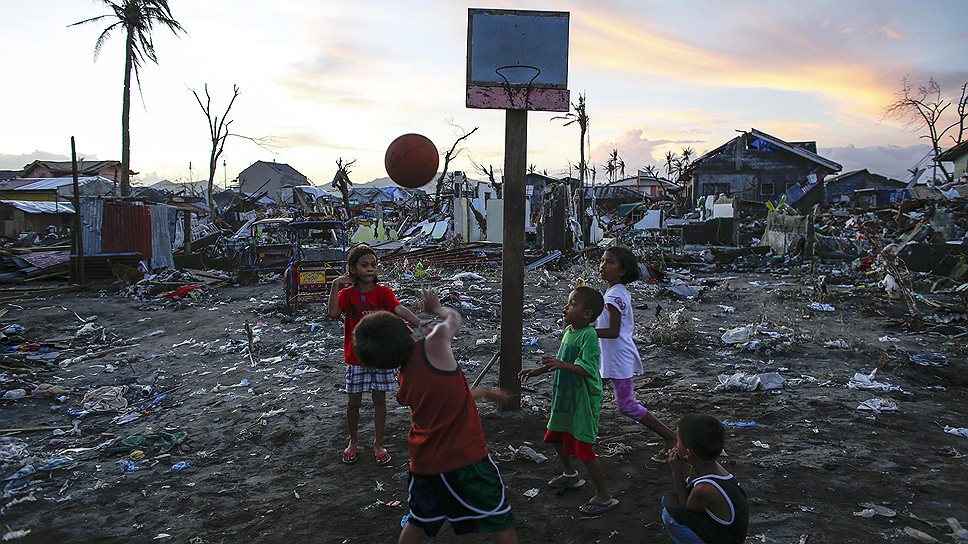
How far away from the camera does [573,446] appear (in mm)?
3105

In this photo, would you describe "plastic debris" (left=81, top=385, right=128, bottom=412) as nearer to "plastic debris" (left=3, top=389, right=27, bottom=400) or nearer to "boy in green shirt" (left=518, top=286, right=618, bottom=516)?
"plastic debris" (left=3, top=389, right=27, bottom=400)

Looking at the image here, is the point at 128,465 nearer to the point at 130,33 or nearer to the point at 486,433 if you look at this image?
the point at 486,433

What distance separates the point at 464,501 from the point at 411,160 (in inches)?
199

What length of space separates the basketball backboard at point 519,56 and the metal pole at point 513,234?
7.6 inches

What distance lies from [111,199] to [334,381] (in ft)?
37.2

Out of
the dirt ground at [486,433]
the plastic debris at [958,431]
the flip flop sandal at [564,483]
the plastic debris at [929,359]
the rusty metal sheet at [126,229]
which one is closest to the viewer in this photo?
the dirt ground at [486,433]

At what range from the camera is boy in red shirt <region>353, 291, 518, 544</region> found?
2240 millimetres

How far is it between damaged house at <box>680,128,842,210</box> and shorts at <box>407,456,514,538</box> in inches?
1082

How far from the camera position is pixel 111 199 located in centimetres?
1416

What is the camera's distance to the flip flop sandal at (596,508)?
10.0 feet

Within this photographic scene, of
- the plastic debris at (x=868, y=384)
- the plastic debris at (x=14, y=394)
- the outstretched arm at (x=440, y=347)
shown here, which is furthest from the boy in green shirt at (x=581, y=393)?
the plastic debris at (x=14, y=394)

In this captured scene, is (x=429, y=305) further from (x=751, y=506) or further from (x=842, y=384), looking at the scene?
(x=842, y=384)

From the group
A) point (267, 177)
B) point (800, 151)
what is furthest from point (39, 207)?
point (267, 177)

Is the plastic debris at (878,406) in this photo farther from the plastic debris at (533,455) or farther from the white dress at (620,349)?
the plastic debris at (533,455)
